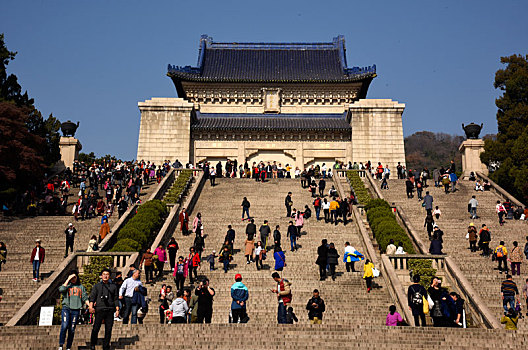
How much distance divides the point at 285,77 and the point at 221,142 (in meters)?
10.3

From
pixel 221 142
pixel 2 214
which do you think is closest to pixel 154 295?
pixel 2 214

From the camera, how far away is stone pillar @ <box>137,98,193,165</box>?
44406mm

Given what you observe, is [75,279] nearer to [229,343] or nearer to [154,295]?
[229,343]

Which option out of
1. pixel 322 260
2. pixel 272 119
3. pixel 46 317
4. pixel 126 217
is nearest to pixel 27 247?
pixel 126 217

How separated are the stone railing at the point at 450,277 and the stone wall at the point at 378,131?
85.5 ft

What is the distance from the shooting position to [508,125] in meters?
34.6

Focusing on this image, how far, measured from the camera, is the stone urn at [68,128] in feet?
125

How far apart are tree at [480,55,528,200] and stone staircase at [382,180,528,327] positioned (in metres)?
2.14

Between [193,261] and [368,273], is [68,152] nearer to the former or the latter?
[193,261]

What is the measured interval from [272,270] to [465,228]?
9.40 m

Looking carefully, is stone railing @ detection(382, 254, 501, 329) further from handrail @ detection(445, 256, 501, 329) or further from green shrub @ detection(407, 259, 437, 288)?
green shrub @ detection(407, 259, 437, 288)

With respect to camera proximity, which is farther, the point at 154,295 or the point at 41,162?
the point at 41,162

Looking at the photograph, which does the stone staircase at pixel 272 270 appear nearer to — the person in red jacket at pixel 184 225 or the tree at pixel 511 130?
the person in red jacket at pixel 184 225

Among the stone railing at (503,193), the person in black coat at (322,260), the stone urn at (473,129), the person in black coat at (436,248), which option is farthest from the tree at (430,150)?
the person in black coat at (322,260)
